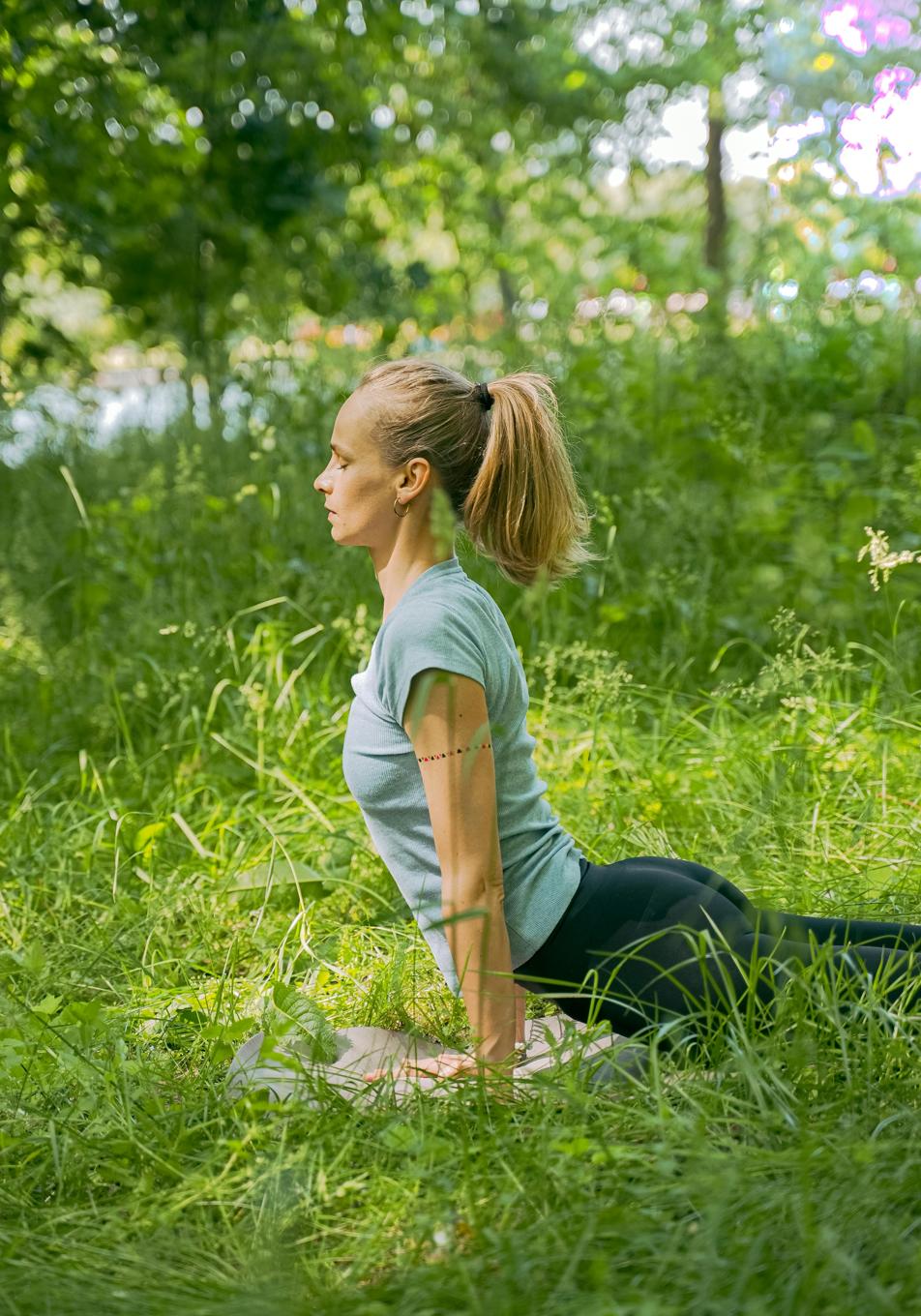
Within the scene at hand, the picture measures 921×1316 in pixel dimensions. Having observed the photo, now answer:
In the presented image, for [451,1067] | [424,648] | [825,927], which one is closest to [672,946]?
[825,927]

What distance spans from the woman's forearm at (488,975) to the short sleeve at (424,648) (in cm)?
35

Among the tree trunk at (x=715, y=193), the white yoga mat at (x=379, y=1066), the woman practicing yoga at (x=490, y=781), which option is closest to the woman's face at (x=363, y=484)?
the woman practicing yoga at (x=490, y=781)

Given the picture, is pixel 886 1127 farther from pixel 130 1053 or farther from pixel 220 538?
pixel 220 538

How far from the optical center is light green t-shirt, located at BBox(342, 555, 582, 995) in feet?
7.43

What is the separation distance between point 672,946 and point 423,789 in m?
0.51

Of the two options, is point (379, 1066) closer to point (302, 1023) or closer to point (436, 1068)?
point (436, 1068)

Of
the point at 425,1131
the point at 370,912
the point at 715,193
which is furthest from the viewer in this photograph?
the point at 715,193

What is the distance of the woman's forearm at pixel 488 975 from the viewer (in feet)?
7.04

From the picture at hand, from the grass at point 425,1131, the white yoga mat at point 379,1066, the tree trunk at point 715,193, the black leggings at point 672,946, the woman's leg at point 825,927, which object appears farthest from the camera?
the tree trunk at point 715,193

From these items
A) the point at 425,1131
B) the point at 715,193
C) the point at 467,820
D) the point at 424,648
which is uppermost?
the point at 715,193

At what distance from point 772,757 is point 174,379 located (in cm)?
463

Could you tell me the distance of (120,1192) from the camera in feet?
6.69

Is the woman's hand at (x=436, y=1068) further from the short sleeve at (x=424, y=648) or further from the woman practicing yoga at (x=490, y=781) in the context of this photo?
the short sleeve at (x=424, y=648)

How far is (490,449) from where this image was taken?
237 cm
